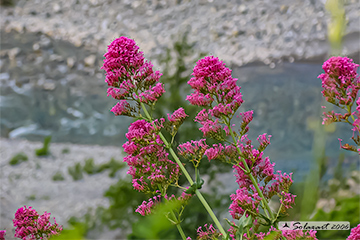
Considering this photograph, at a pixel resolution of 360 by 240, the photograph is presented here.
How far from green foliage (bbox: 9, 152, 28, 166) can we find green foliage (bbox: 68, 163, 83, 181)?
0.24m

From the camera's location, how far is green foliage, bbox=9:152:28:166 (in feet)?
6.33

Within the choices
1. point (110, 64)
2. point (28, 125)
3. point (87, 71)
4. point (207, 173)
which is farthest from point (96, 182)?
point (110, 64)

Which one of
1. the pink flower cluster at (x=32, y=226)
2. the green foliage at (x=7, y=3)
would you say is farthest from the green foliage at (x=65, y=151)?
the pink flower cluster at (x=32, y=226)

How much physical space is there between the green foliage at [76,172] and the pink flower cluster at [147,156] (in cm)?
156

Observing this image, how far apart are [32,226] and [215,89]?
0.16 metres

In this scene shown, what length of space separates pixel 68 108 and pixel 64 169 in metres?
0.62

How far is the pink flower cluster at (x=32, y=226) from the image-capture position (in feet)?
1.01

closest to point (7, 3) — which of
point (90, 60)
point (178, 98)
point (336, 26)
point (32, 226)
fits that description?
point (90, 60)

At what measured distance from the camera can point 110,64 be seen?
30 cm

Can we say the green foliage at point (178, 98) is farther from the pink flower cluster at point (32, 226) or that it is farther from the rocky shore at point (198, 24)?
the rocky shore at point (198, 24)

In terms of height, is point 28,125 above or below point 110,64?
above

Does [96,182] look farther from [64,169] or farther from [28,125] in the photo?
[28,125]

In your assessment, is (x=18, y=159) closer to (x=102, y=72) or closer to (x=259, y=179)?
(x=102, y=72)

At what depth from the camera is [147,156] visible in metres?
0.30
